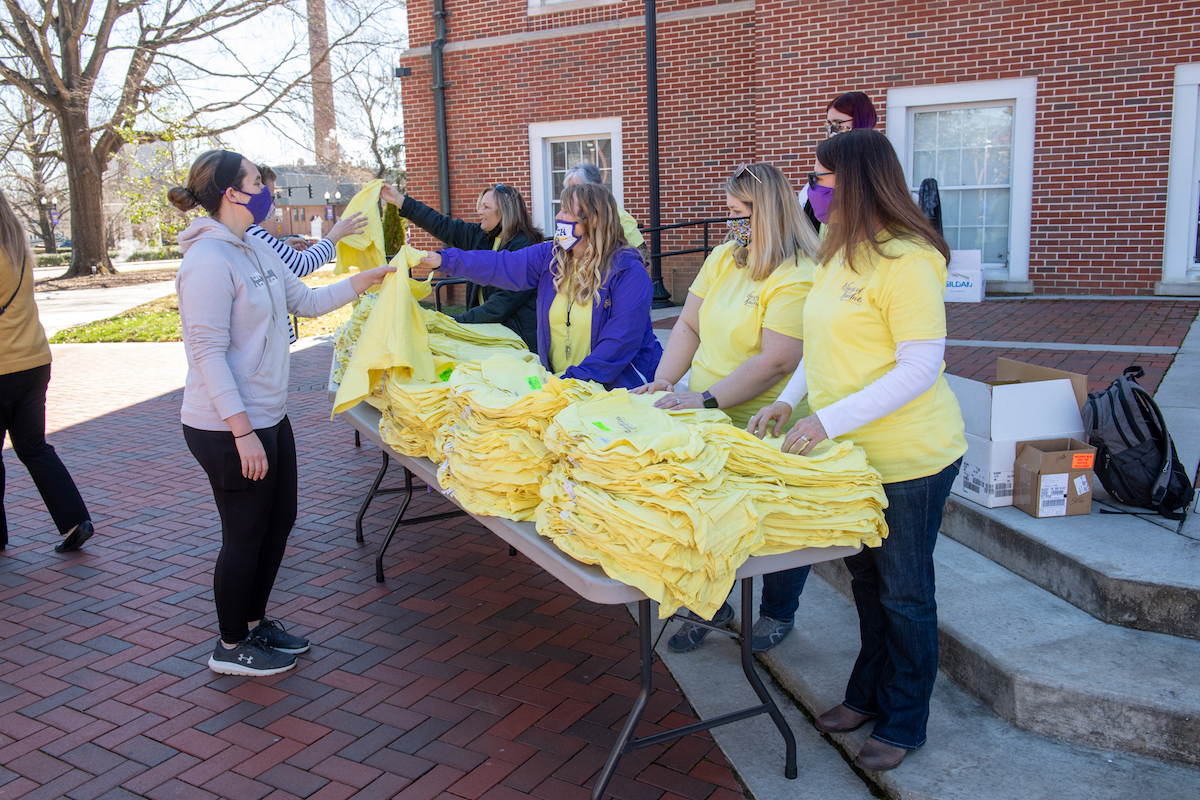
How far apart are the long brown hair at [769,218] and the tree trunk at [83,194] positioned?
2425 cm

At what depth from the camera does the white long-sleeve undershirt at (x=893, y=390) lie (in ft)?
7.89

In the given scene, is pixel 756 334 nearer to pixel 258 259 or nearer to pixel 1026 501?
pixel 1026 501

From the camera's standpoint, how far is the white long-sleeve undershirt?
240 cm

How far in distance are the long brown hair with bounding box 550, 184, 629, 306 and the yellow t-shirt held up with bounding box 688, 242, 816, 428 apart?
44 centimetres

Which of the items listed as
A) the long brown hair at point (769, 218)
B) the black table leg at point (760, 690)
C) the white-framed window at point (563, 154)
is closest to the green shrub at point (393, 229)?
the white-framed window at point (563, 154)

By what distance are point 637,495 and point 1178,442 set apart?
3.30 metres

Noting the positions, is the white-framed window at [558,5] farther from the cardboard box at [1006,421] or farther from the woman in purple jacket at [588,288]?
the cardboard box at [1006,421]

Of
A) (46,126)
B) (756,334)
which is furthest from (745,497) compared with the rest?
(46,126)

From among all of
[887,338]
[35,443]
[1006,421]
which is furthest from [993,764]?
[35,443]

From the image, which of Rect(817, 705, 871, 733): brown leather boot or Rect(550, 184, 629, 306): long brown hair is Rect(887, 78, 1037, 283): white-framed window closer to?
Rect(550, 184, 629, 306): long brown hair

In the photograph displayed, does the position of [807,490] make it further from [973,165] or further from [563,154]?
[563,154]

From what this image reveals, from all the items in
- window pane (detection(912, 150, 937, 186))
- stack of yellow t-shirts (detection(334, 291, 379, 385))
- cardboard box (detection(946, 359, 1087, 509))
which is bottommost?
cardboard box (detection(946, 359, 1087, 509))

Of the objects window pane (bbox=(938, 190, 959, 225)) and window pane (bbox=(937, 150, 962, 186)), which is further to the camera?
window pane (bbox=(938, 190, 959, 225))

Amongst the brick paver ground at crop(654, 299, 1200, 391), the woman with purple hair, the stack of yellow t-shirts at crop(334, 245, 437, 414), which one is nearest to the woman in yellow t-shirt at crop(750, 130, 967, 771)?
the stack of yellow t-shirts at crop(334, 245, 437, 414)
